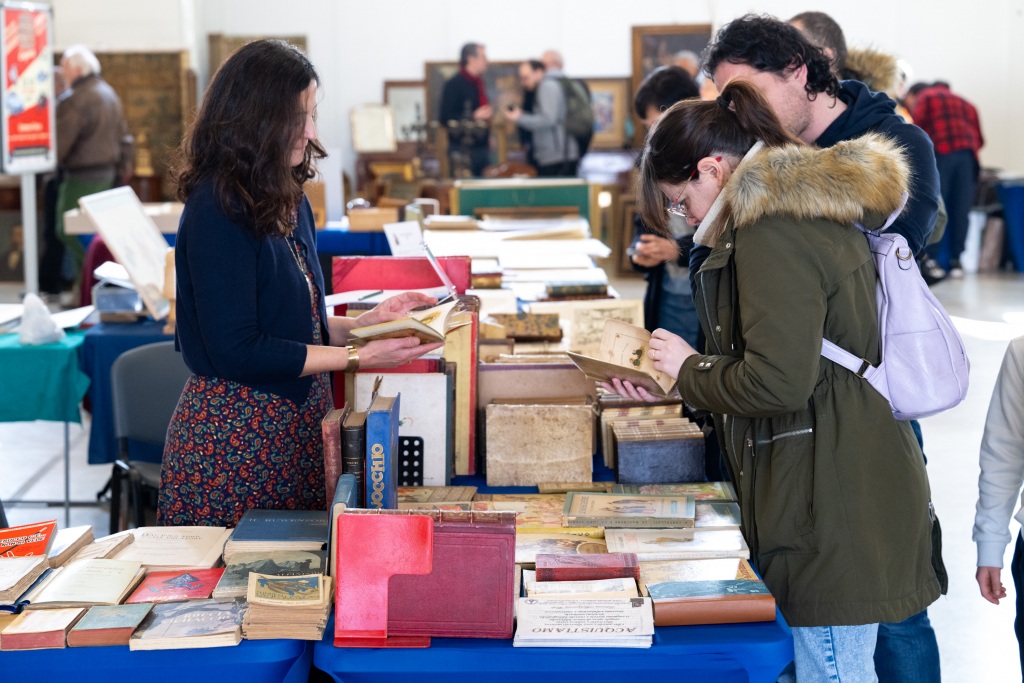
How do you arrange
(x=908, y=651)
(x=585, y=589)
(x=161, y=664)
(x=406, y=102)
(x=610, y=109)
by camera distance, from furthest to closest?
(x=406, y=102), (x=610, y=109), (x=908, y=651), (x=585, y=589), (x=161, y=664)

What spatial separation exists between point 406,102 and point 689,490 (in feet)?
34.9

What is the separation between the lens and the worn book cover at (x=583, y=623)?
5.09ft

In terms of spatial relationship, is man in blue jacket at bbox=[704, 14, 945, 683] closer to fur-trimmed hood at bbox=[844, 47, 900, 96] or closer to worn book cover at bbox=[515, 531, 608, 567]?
fur-trimmed hood at bbox=[844, 47, 900, 96]

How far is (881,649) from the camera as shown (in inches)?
94.2

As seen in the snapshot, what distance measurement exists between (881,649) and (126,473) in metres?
2.23

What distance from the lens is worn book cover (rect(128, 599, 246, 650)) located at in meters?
1.54

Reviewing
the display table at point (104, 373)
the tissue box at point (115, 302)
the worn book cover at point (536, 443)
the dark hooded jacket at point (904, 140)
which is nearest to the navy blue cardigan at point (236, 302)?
the worn book cover at point (536, 443)

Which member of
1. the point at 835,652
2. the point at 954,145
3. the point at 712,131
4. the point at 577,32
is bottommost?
the point at 835,652

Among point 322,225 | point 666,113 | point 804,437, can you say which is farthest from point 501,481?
point 322,225

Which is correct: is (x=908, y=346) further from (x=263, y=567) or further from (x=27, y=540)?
(x=27, y=540)

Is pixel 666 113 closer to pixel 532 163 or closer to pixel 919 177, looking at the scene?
pixel 919 177

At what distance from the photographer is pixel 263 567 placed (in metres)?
1.71

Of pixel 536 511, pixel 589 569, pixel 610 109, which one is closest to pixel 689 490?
pixel 536 511

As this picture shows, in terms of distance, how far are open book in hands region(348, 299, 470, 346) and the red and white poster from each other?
4.42 metres
